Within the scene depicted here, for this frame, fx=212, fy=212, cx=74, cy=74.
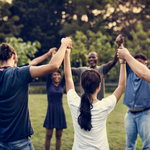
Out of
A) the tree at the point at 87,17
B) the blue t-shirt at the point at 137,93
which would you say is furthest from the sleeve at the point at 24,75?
the tree at the point at 87,17

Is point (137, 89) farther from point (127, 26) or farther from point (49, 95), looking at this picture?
point (127, 26)

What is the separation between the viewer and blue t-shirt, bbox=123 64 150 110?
3.71 metres

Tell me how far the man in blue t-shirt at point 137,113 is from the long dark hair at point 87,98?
1.96m

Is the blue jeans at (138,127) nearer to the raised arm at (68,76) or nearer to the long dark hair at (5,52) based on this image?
the raised arm at (68,76)

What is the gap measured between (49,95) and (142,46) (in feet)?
67.8

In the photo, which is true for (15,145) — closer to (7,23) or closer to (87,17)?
(7,23)

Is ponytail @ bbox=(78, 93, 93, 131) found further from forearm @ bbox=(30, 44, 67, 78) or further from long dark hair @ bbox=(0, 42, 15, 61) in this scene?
long dark hair @ bbox=(0, 42, 15, 61)

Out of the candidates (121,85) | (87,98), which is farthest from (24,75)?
(121,85)

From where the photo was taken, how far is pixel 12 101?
2.11m

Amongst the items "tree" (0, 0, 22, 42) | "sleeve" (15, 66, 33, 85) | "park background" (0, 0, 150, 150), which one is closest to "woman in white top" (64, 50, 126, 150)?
"sleeve" (15, 66, 33, 85)

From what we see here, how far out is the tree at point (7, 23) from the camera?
28328 mm

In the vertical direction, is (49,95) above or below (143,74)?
below

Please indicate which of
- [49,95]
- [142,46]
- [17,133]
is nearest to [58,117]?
[49,95]

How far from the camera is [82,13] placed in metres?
31.1
